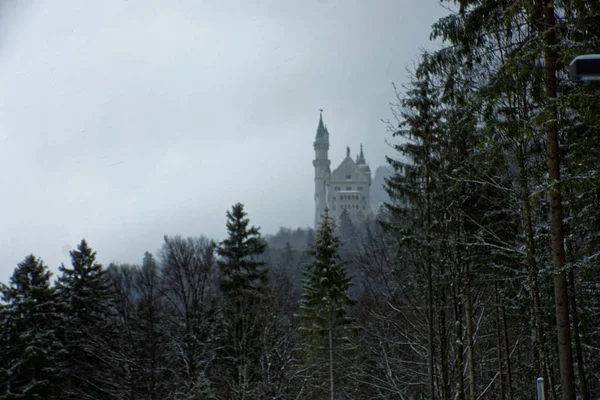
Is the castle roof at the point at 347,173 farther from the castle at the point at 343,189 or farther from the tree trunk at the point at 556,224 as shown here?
the tree trunk at the point at 556,224

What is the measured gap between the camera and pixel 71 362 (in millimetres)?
23156

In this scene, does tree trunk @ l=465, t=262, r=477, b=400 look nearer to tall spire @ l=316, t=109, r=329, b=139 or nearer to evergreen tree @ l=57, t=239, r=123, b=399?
evergreen tree @ l=57, t=239, r=123, b=399

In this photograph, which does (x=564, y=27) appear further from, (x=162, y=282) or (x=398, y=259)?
(x=162, y=282)

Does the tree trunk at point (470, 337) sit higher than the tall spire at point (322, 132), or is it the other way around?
the tall spire at point (322, 132)

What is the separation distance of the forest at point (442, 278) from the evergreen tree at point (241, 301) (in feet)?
0.33

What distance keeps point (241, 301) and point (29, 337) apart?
10.2 meters

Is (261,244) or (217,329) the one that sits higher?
(261,244)

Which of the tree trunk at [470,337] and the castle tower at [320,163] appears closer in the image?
the tree trunk at [470,337]

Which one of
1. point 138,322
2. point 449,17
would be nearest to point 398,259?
point 449,17

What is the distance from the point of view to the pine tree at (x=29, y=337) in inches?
824

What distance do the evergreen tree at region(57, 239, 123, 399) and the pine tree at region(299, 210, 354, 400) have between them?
9.19 meters

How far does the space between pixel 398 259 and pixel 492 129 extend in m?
5.09

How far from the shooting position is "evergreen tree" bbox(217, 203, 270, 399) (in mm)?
20344

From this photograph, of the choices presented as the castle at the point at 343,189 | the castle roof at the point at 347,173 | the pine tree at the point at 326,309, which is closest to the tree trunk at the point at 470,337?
the pine tree at the point at 326,309
